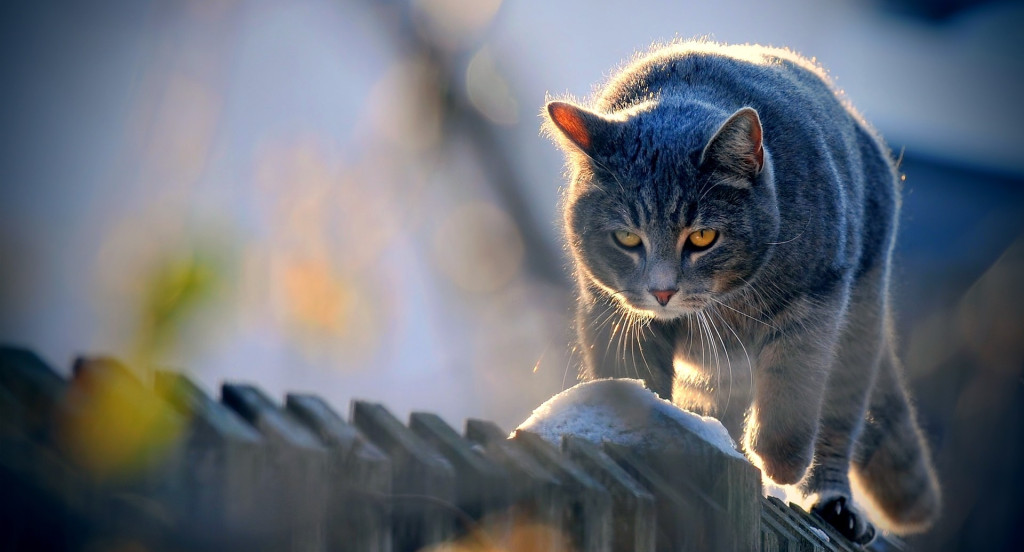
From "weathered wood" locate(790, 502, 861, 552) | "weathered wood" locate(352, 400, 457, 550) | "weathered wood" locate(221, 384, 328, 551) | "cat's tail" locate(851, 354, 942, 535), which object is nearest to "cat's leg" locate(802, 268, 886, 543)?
"cat's tail" locate(851, 354, 942, 535)

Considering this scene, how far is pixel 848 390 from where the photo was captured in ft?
13.0

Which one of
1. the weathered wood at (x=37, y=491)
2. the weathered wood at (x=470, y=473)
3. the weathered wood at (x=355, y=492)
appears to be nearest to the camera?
the weathered wood at (x=37, y=491)

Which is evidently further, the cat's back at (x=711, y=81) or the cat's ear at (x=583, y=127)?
the cat's back at (x=711, y=81)

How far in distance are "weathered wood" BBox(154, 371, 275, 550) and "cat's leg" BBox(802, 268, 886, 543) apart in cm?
303

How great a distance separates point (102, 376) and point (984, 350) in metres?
6.88

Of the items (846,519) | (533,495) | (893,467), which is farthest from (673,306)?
(893,467)

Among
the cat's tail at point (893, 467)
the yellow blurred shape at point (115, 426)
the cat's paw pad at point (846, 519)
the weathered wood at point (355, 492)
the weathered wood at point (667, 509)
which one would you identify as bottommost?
the cat's tail at point (893, 467)

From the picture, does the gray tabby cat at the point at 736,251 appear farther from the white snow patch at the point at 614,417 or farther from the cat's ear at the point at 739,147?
the white snow patch at the point at 614,417

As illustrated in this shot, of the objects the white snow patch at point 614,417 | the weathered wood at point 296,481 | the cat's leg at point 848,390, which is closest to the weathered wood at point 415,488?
the weathered wood at point 296,481

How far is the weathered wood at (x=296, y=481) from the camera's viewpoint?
1162 millimetres

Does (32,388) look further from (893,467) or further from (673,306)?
(893,467)

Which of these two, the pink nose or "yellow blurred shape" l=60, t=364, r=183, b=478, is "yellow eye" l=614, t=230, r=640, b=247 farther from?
"yellow blurred shape" l=60, t=364, r=183, b=478

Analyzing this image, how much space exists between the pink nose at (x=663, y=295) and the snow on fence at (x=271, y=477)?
1.46m

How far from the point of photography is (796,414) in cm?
342
